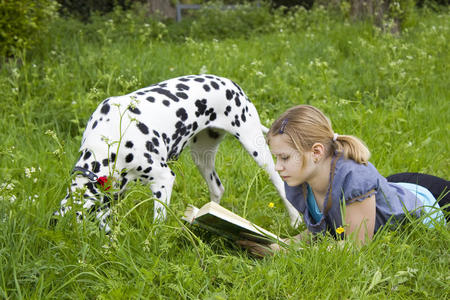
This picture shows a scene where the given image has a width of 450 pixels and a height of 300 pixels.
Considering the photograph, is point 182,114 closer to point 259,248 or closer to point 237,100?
point 237,100

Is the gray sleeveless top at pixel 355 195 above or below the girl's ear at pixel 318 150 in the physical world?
below

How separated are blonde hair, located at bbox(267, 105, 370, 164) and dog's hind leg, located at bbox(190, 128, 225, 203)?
0.97 m

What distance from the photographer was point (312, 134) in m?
2.92

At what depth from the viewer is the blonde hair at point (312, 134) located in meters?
2.91

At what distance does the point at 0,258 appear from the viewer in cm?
248

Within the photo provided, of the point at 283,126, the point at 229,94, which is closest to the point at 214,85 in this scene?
the point at 229,94

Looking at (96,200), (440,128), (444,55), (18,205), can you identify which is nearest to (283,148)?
(96,200)

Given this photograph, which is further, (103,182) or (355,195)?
(355,195)

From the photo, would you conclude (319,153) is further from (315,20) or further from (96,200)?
(315,20)

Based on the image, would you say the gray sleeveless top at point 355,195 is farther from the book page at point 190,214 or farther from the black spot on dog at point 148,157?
the black spot on dog at point 148,157

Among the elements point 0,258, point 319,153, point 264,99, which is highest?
point 319,153

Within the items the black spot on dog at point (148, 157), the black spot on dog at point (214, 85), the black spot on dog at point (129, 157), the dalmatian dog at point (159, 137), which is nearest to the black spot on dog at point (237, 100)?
the dalmatian dog at point (159, 137)

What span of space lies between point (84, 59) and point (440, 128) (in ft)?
14.1

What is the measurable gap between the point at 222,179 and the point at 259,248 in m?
1.42
